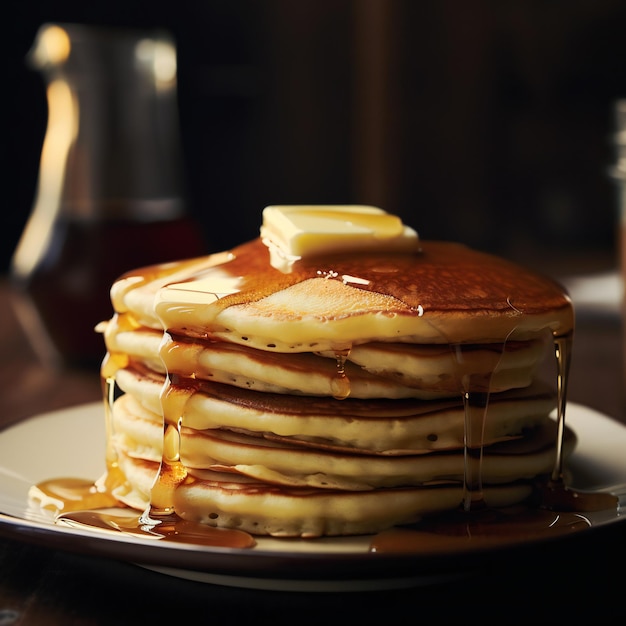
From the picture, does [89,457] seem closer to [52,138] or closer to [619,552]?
[619,552]

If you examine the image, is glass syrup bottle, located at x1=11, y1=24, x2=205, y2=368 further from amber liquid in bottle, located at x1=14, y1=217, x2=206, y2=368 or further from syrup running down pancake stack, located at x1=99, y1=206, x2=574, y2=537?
syrup running down pancake stack, located at x1=99, y1=206, x2=574, y2=537

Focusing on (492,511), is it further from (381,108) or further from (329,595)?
(381,108)

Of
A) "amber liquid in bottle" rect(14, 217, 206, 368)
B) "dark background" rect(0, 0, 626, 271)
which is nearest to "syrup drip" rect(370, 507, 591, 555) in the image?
"amber liquid in bottle" rect(14, 217, 206, 368)

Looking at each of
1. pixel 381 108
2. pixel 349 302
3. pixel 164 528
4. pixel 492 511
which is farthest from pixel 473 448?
pixel 381 108

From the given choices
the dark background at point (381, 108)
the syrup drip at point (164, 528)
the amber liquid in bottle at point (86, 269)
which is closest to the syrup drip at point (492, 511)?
the syrup drip at point (164, 528)

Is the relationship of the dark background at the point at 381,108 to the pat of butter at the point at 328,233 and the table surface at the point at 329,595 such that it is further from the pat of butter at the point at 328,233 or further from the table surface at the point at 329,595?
the table surface at the point at 329,595
